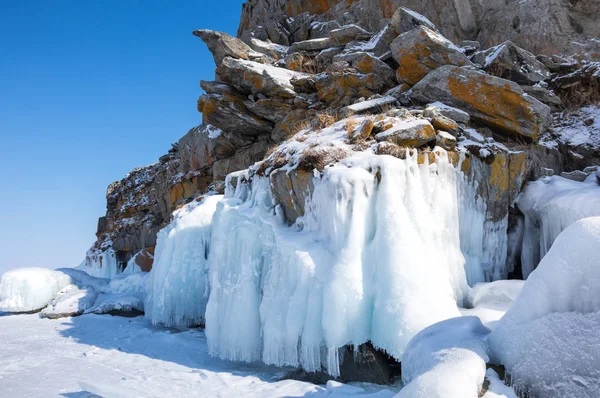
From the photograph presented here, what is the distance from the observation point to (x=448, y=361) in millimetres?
3119

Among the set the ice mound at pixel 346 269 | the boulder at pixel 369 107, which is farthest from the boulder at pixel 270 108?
the ice mound at pixel 346 269

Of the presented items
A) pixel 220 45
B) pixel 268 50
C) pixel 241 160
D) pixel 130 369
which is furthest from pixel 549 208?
pixel 268 50

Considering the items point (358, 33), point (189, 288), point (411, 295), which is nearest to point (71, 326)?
point (189, 288)

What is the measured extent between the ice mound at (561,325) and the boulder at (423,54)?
29.6 feet

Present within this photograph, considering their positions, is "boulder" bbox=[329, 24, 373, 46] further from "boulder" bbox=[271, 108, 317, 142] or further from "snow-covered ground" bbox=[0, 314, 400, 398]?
"snow-covered ground" bbox=[0, 314, 400, 398]

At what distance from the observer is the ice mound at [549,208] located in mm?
7434

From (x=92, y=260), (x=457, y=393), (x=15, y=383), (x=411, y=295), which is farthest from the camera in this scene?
(x=92, y=260)

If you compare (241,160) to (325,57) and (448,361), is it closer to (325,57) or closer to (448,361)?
Result: (325,57)

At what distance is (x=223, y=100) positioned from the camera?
16.1 m

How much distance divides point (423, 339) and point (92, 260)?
31825 mm

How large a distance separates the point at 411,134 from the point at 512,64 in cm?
598

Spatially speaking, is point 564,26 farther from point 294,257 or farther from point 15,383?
point 15,383

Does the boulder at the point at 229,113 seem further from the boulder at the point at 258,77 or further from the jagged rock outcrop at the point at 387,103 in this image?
the boulder at the point at 258,77

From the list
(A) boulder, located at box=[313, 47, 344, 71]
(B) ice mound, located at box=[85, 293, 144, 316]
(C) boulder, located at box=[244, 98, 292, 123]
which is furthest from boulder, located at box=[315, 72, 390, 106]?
(B) ice mound, located at box=[85, 293, 144, 316]
